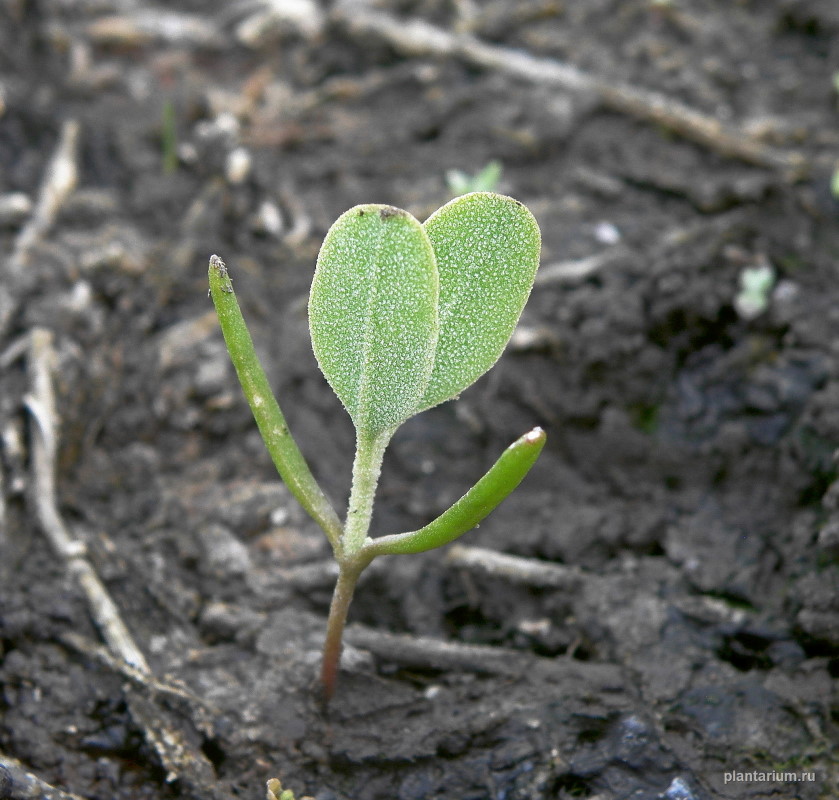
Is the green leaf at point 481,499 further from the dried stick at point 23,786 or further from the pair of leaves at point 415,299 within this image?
the dried stick at point 23,786

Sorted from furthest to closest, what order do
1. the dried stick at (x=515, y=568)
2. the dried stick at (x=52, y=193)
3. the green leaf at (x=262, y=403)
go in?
the dried stick at (x=52, y=193)
the dried stick at (x=515, y=568)
the green leaf at (x=262, y=403)

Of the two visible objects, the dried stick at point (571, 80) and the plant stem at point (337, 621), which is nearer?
the plant stem at point (337, 621)

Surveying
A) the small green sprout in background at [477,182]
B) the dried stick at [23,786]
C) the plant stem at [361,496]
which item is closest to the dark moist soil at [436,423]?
the dried stick at [23,786]

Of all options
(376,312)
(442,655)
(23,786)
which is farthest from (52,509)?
(376,312)

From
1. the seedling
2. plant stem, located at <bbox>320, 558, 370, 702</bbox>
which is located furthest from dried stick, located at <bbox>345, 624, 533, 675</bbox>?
the seedling

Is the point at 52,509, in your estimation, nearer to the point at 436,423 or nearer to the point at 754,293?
the point at 436,423

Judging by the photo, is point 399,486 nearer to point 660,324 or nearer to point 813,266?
point 660,324

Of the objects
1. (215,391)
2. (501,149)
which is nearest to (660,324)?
(501,149)
